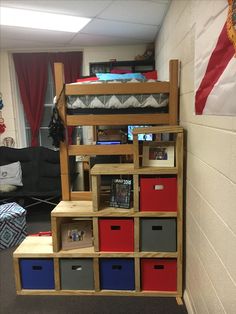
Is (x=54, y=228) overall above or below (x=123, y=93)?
below

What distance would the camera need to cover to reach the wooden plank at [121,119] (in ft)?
7.25

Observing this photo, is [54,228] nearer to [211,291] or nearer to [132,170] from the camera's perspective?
[132,170]

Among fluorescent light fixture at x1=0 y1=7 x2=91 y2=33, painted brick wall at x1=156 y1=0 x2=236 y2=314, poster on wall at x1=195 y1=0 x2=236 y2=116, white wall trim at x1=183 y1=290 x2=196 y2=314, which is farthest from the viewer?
fluorescent light fixture at x1=0 y1=7 x2=91 y2=33

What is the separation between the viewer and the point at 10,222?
3006 mm

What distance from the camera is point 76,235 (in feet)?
7.33

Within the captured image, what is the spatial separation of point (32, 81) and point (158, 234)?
3561 mm

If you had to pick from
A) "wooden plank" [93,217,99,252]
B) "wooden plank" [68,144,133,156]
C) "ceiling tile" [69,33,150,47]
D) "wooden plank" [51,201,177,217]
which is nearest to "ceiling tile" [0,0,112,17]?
"ceiling tile" [69,33,150,47]

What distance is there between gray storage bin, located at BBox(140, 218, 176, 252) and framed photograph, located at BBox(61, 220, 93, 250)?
0.44 m

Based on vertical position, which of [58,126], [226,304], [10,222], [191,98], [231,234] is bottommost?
[10,222]

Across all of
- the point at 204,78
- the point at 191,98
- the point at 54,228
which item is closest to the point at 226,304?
the point at 204,78

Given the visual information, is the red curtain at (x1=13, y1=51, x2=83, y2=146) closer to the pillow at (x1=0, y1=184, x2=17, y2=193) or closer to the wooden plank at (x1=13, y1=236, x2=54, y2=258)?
the pillow at (x1=0, y1=184, x2=17, y2=193)

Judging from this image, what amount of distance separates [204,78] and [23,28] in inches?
112

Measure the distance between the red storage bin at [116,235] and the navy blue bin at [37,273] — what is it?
0.47 meters

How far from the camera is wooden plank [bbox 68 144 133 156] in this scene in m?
2.25
